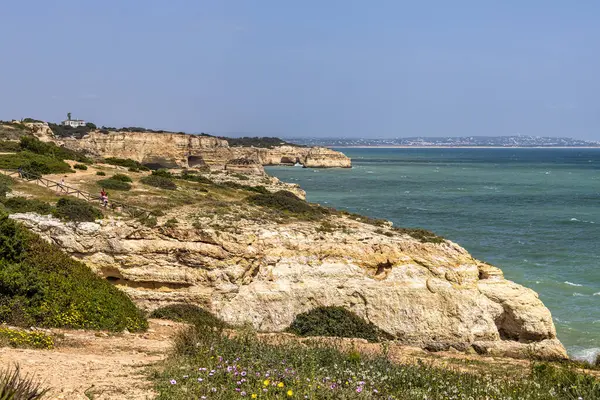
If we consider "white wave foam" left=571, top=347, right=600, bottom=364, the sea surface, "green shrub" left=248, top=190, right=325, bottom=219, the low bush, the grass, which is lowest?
"white wave foam" left=571, top=347, right=600, bottom=364

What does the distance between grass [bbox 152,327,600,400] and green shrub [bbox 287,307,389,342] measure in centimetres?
715

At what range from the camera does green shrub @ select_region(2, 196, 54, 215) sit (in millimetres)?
18359

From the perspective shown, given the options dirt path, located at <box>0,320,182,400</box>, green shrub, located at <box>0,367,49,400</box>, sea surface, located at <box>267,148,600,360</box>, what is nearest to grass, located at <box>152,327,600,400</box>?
dirt path, located at <box>0,320,182,400</box>

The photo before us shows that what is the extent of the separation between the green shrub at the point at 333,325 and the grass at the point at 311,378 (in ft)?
23.5

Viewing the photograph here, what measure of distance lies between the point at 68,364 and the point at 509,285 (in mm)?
15388

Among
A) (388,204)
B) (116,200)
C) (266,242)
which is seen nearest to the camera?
(266,242)

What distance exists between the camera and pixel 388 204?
60.6 metres

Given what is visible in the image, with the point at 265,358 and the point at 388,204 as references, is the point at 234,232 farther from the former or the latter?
the point at 388,204

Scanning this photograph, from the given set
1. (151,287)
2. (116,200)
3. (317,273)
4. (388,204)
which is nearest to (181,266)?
(151,287)

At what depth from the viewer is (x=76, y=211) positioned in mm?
18500

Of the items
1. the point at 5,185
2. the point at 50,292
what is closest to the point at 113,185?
the point at 5,185

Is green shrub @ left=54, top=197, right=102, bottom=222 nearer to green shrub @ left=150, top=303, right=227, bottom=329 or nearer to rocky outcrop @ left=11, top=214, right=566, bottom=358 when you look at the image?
rocky outcrop @ left=11, top=214, right=566, bottom=358

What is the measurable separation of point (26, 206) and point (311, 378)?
15.2 m

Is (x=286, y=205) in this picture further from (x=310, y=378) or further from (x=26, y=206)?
(x=310, y=378)
